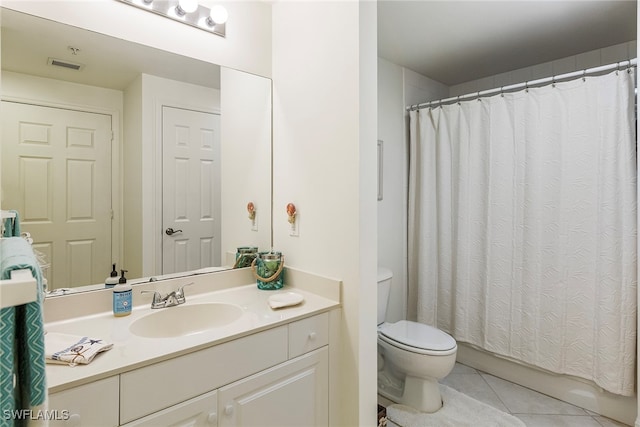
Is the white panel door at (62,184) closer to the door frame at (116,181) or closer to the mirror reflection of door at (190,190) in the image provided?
the door frame at (116,181)

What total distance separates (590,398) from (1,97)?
335 cm

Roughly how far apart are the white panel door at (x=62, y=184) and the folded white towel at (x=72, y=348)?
36 cm

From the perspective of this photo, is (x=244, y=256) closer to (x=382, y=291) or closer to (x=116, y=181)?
(x=116, y=181)

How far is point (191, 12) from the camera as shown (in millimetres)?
1640

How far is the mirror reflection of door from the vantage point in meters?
1.70

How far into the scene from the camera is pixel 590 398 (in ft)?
6.98

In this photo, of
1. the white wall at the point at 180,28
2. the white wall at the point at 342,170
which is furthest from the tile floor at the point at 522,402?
the white wall at the point at 180,28

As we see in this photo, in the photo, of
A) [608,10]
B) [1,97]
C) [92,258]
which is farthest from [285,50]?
[608,10]

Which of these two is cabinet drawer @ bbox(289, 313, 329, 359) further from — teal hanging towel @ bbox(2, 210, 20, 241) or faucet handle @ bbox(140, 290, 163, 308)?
teal hanging towel @ bbox(2, 210, 20, 241)

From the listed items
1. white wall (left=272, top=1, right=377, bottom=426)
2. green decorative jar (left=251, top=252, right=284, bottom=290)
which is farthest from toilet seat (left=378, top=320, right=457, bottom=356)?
green decorative jar (left=251, top=252, right=284, bottom=290)

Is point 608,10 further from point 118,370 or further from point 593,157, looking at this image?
point 118,370

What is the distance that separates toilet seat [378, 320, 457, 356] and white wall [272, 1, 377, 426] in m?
0.52

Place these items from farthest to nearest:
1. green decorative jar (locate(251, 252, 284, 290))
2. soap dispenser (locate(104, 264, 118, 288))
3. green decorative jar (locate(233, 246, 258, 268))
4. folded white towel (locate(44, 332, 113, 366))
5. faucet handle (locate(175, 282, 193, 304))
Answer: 1. green decorative jar (locate(233, 246, 258, 268))
2. green decorative jar (locate(251, 252, 284, 290))
3. faucet handle (locate(175, 282, 193, 304))
4. soap dispenser (locate(104, 264, 118, 288))
5. folded white towel (locate(44, 332, 113, 366))

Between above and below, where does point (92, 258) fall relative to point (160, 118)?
below
